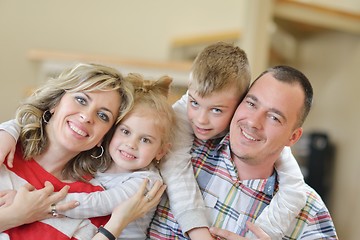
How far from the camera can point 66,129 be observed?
1548 mm

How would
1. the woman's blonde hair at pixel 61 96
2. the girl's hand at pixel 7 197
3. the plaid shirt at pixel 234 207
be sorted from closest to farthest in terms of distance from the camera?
the girl's hand at pixel 7 197, the woman's blonde hair at pixel 61 96, the plaid shirt at pixel 234 207

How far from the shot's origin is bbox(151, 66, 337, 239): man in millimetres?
1643

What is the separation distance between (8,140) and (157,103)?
0.46m

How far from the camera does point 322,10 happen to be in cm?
361

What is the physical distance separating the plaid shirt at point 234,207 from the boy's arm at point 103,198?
163mm

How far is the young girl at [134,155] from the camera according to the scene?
1558 mm

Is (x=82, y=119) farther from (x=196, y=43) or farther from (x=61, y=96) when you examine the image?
(x=196, y=43)

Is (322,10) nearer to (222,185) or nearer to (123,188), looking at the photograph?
(222,185)

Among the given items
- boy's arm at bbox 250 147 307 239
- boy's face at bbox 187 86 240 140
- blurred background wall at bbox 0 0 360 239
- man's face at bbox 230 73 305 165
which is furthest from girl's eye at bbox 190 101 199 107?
blurred background wall at bbox 0 0 360 239

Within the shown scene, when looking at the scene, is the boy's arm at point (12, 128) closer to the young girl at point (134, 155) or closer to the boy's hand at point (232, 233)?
the young girl at point (134, 155)

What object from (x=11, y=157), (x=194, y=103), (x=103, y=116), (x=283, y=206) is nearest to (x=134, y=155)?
(x=103, y=116)

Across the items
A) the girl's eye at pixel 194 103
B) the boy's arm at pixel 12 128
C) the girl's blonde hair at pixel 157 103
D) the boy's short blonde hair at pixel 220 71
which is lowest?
the boy's arm at pixel 12 128

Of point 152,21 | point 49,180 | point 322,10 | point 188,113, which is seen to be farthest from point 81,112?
point 152,21

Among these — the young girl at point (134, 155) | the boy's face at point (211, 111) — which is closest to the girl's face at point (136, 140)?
the young girl at point (134, 155)
